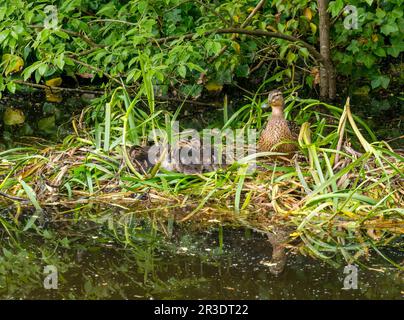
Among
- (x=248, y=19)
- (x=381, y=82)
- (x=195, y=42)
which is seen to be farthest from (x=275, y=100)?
(x=381, y=82)

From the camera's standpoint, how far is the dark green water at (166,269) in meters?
4.14

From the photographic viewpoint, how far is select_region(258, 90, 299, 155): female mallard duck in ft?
19.7

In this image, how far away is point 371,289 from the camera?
4180 millimetres

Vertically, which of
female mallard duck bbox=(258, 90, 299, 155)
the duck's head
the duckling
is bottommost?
the duckling

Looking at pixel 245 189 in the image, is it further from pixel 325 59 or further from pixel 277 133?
pixel 325 59

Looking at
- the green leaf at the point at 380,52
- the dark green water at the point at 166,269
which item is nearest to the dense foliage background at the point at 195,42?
the green leaf at the point at 380,52

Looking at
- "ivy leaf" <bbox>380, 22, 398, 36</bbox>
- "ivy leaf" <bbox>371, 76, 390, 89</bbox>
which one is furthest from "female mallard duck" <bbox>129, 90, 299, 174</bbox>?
"ivy leaf" <bbox>371, 76, 390, 89</bbox>

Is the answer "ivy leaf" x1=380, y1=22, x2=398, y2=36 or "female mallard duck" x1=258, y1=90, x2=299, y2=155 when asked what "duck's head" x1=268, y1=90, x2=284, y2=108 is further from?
"ivy leaf" x1=380, y1=22, x2=398, y2=36

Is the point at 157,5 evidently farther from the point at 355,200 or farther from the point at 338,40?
the point at 355,200

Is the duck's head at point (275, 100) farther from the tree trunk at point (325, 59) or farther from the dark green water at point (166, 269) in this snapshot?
the tree trunk at point (325, 59)

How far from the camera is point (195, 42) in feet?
22.5

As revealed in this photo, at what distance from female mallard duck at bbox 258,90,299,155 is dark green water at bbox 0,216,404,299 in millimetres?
1113

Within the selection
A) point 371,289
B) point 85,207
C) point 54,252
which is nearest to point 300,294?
point 371,289

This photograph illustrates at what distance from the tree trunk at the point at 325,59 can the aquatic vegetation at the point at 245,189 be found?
1785 mm
